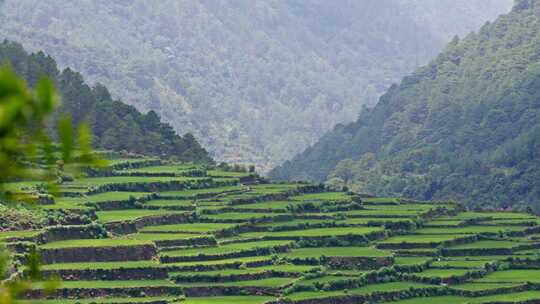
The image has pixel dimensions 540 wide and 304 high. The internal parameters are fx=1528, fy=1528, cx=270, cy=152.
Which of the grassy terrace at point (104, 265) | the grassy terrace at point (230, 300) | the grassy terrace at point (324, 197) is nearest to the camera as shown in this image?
the grassy terrace at point (104, 265)

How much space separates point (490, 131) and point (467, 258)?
247 feet

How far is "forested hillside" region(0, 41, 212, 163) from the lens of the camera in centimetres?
8200

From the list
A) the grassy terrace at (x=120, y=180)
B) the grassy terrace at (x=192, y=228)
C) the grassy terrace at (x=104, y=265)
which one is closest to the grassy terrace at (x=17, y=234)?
the grassy terrace at (x=104, y=265)

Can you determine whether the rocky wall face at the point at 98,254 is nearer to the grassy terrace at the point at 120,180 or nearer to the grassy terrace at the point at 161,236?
the grassy terrace at the point at 161,236

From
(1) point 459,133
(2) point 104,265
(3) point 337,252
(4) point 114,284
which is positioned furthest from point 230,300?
(1) point 459,133

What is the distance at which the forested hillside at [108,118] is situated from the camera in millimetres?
82000

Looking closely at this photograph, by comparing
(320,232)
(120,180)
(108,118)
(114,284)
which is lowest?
(114,284)

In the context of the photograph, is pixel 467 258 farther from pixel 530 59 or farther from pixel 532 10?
pixel 532 10

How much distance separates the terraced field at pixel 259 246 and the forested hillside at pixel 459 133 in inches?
1489

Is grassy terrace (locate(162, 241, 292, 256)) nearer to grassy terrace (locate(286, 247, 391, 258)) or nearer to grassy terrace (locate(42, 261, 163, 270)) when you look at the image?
grassy terrace (locate(286, 247, 391, 258))

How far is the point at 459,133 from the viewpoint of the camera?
448 ft

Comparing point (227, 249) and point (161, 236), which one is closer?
point (227, 249)

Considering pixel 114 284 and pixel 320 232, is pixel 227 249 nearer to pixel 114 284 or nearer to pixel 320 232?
pixel 320 232

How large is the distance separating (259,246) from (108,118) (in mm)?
32514
